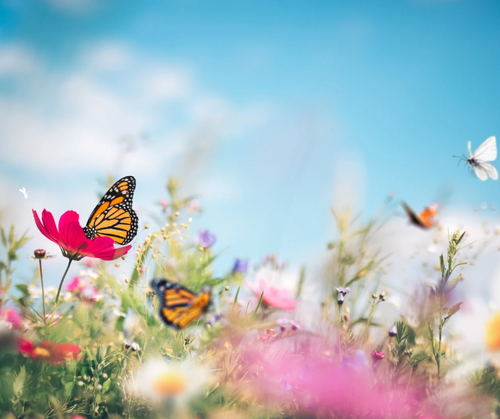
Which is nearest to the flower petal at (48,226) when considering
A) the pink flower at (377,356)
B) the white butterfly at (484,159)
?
the pink flower at (377,356)

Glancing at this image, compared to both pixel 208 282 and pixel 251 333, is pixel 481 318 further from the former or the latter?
pixel 208 282

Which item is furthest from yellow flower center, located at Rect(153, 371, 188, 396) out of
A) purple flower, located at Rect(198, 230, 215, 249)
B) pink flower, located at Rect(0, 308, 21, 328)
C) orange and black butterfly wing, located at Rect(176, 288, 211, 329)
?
purple flower, located at Rect(198, 230, 215, 249)

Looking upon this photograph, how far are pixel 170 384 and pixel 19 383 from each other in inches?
12.3

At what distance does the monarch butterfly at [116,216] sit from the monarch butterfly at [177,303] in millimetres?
375

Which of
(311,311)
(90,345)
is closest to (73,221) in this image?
(90,345)

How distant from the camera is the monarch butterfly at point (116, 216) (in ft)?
3.91

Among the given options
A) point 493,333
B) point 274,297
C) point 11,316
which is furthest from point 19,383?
point 493,333

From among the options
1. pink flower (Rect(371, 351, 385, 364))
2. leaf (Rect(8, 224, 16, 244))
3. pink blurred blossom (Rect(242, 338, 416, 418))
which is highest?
leaf (Rect(8, 224, 16, 244))

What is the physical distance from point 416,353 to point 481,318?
1.00 ft

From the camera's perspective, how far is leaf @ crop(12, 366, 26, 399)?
78 centimetres

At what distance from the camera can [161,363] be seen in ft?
2.72

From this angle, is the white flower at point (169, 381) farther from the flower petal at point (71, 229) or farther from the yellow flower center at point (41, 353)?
the flower petal at point (71, 229)

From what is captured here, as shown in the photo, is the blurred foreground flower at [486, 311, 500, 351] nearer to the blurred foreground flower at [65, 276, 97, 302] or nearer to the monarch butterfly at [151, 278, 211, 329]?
the monarch butterfly at [151, 278, 211, 329]

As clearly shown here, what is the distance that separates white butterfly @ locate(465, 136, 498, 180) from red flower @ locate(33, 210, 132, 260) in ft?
3.18
